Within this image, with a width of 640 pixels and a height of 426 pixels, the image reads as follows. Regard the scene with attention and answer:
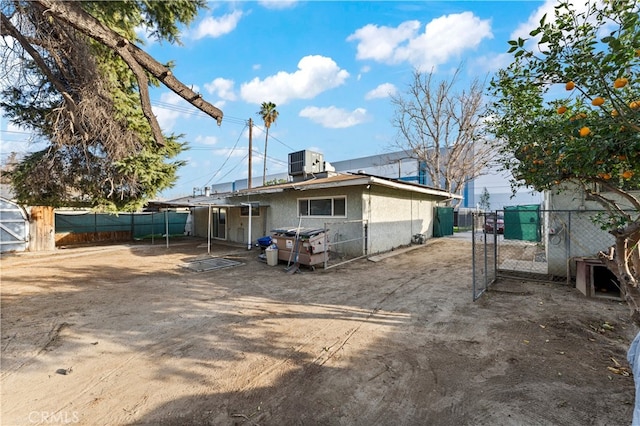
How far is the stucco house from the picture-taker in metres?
10.0

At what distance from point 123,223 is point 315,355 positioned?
19398 mm

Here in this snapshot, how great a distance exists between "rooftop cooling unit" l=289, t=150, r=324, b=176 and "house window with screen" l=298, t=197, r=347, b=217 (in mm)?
2487

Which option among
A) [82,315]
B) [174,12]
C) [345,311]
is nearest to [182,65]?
[174,12]

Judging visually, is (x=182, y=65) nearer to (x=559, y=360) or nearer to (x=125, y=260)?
(x=125, y=260)

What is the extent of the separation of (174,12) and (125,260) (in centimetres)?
847

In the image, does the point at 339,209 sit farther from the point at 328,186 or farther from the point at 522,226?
the point at 522,226

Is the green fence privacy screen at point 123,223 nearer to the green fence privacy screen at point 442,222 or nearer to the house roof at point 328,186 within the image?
the house roof at point 328,186

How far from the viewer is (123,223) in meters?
17.9

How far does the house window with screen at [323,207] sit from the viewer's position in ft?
34.7

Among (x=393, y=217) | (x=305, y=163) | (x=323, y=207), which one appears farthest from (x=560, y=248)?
(x=305, y=163)

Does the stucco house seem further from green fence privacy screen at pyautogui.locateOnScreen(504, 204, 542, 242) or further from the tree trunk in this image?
the tree trunk

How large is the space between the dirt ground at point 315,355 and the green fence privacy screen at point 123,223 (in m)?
10.5

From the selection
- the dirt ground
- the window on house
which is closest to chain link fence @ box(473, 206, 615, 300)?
the dirt ground

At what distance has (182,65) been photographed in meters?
9.84
